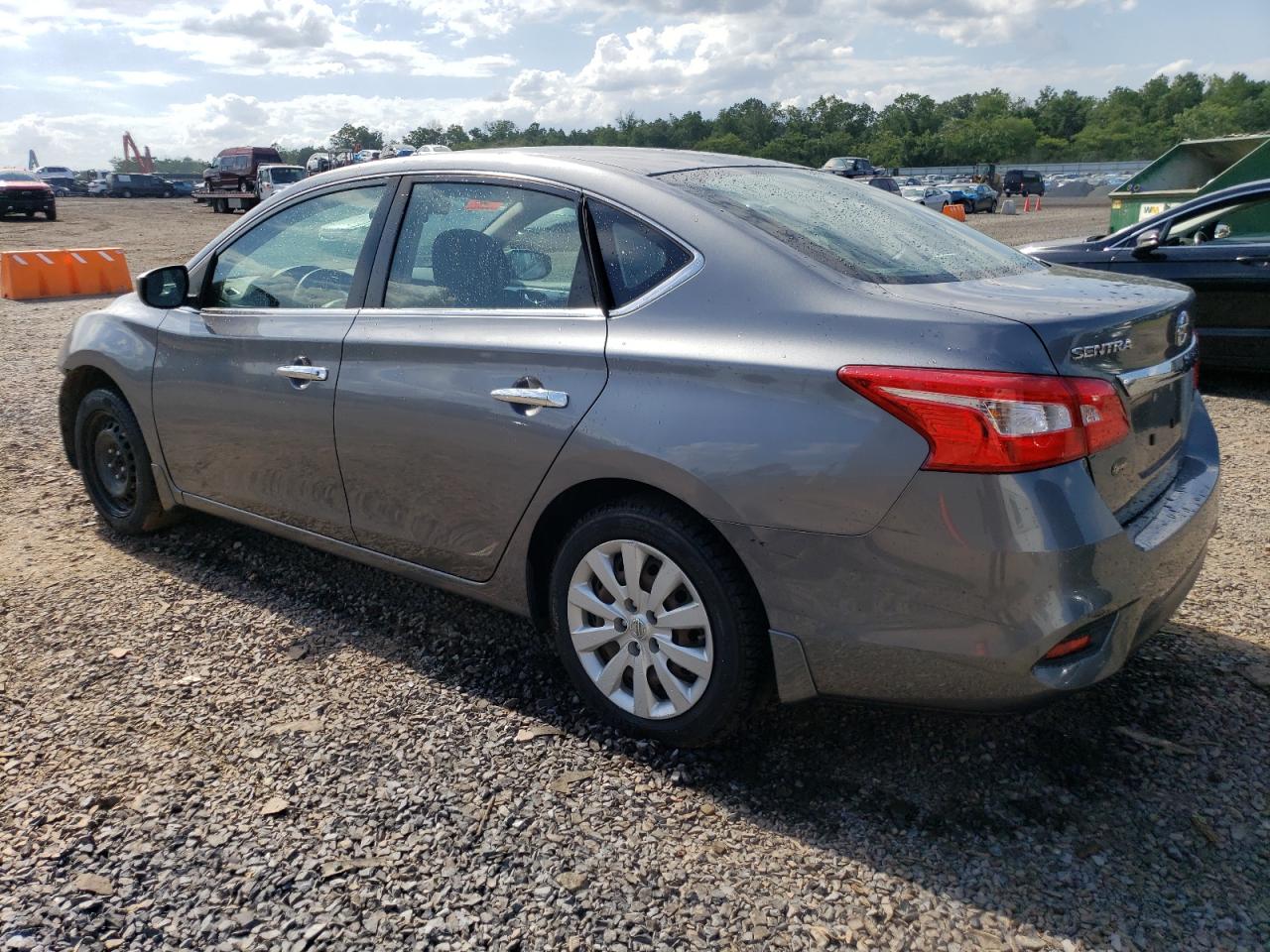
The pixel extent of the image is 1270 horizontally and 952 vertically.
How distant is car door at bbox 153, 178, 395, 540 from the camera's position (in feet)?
12.1

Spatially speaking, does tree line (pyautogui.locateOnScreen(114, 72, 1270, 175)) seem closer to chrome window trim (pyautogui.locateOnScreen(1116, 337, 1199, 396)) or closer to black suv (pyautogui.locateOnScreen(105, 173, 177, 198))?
black suv (pyautogui.locateOnScreen(105, 173, 177, 198))

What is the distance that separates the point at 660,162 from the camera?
3414 mm

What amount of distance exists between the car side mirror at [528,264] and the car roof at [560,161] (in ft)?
0.86

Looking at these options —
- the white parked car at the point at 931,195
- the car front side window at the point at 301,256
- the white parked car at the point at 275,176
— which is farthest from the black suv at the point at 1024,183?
the car front side window at the point at 301,256

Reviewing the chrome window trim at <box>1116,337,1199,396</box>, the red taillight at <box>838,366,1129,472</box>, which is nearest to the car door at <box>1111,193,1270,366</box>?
the chrome window trim at <box>1116,337,1199,396</box>

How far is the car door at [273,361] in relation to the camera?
3693 millimetres

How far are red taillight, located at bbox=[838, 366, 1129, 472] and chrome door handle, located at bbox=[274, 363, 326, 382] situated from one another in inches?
79.7

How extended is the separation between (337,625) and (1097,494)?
8.84 ft

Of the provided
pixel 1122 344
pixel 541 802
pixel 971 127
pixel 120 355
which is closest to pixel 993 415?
pixel 1122 344

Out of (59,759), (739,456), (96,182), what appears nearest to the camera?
(739,456)

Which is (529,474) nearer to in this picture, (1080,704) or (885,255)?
(885,255)

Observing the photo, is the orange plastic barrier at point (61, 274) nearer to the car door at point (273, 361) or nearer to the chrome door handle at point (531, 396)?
the car door at point (273, 361)

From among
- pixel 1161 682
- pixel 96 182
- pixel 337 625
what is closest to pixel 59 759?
pixel 337 625

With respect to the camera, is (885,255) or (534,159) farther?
(534,159)
